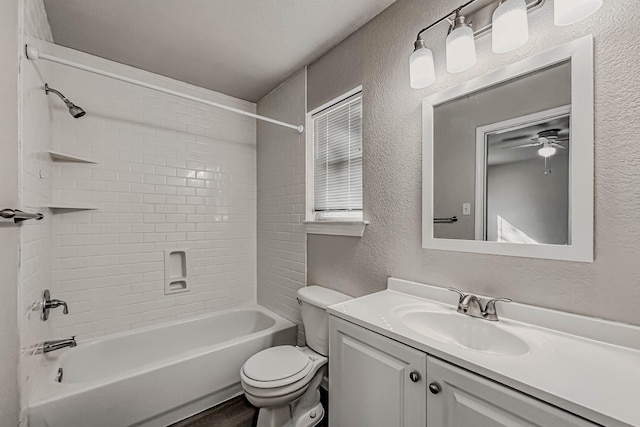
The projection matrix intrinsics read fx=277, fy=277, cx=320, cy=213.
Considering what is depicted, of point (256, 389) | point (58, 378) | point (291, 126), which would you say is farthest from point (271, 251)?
point (58, 378)

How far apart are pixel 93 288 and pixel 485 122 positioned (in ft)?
9.02

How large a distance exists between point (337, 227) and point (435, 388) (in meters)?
1.17

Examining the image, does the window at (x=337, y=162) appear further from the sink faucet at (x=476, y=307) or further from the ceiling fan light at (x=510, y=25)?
the ceiling fan light at (x=510, y=25)

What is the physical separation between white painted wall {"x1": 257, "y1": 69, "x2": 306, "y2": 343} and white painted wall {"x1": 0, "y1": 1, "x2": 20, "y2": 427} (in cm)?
158

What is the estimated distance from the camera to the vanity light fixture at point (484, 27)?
924 mm

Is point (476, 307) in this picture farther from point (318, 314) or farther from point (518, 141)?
point (318, 314)

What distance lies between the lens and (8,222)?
104cm

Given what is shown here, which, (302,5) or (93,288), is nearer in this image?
(302,5)

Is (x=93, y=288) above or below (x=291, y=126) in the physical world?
below

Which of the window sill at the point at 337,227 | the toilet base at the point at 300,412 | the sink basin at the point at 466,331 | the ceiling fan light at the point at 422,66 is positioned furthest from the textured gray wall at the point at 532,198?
the toilet base at the point at 300,412

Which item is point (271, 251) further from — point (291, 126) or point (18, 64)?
point (18, 64)

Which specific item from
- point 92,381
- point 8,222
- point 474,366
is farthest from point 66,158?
point 474,366

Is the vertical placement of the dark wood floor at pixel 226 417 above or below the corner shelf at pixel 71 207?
below

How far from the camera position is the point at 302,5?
159 cm
